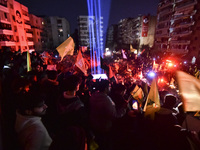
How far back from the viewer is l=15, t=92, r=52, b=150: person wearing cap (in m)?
1.81

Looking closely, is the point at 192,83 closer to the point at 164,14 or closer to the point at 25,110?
the point at 25,110

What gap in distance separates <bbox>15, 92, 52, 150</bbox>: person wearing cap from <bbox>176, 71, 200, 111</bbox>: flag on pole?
114 inches

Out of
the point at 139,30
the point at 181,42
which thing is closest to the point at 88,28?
the point at 139,30

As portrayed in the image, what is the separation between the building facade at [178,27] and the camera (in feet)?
104

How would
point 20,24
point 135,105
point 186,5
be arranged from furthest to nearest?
point 20,24 → point 186,5 → point 135,105

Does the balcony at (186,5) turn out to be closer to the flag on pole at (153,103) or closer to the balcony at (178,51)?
the balcony at (178,51)

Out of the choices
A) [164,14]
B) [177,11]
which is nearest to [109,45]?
[164,14]

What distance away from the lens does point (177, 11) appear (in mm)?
36531

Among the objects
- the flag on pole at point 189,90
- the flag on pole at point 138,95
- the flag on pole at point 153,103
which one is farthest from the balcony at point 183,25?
the flag on pole at point 189,90

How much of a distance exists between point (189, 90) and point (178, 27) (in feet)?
145

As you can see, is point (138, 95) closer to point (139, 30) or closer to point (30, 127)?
point (30, 127)

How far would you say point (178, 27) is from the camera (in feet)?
122

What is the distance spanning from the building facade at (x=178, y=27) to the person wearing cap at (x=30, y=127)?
39280 millimetres

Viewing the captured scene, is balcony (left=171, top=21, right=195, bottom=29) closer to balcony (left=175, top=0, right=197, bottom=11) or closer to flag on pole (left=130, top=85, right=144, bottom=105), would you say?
balcony (left=175, top=0, right=197, bottom=11)
